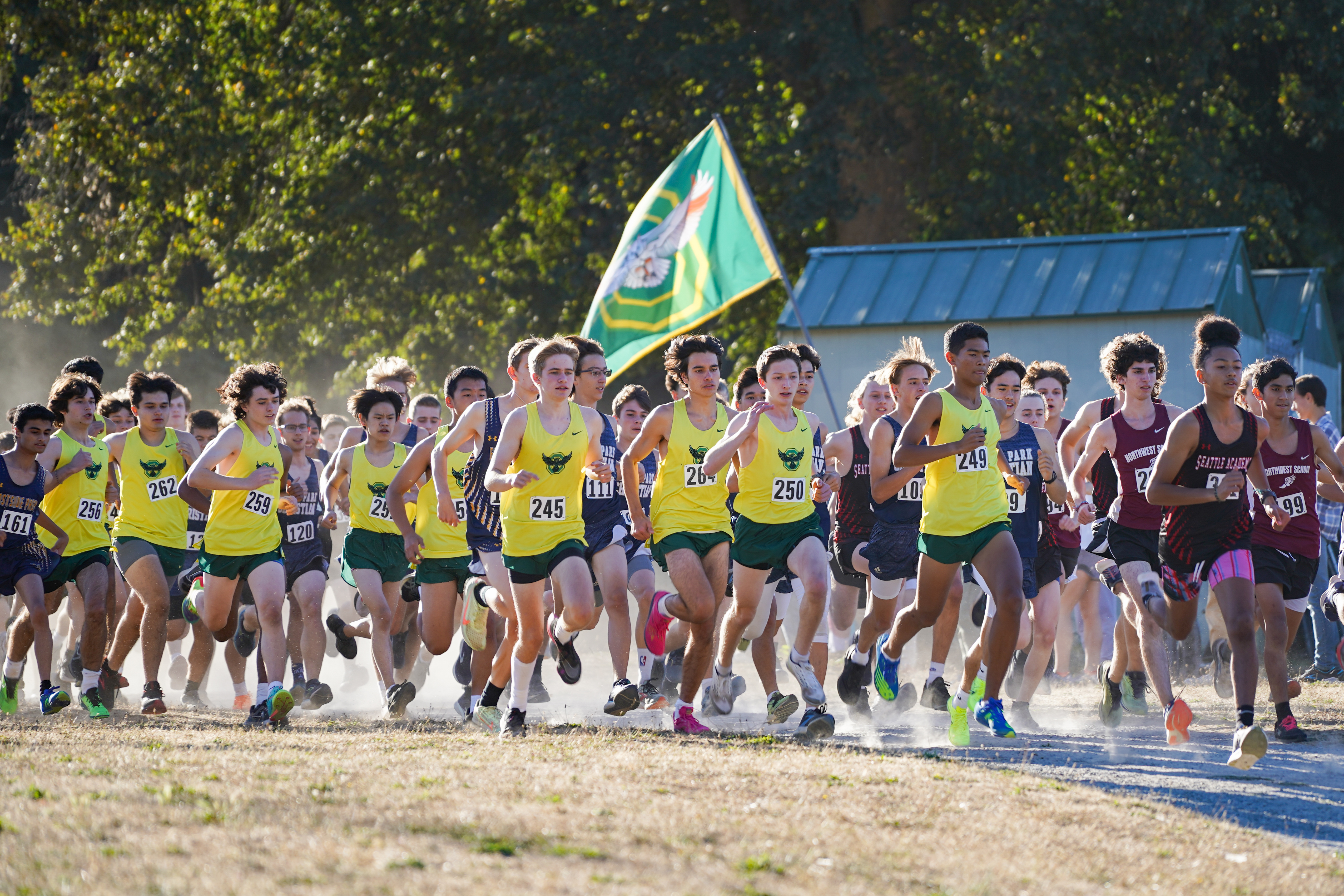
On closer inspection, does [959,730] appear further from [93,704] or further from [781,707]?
[93,704]

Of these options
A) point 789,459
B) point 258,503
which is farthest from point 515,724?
point 258,503

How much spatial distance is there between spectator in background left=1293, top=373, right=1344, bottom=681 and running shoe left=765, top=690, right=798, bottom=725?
4468 millimetres

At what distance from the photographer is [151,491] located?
→ 410 inches

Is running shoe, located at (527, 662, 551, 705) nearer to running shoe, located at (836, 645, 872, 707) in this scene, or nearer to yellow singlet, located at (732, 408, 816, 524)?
running shoe, located at (836, 645, 872, 707)

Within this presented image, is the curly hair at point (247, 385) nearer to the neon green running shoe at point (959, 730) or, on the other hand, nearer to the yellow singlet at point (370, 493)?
the yellow singlet at point (370, 493)

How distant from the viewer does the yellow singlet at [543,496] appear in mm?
8234

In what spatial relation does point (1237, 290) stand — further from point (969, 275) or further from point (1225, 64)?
point (1225, 64)

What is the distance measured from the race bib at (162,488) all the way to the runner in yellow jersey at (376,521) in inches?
41.1

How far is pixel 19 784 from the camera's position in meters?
5.84

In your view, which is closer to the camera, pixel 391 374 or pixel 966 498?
pixel 966 498

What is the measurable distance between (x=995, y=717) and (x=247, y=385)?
477 centimetres

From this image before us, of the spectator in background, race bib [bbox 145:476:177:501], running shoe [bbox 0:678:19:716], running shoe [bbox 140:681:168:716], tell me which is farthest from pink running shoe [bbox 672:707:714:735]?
the spectator in background

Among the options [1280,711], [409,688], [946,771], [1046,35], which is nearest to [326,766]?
[946,771]

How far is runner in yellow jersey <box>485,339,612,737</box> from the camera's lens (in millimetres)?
8180
